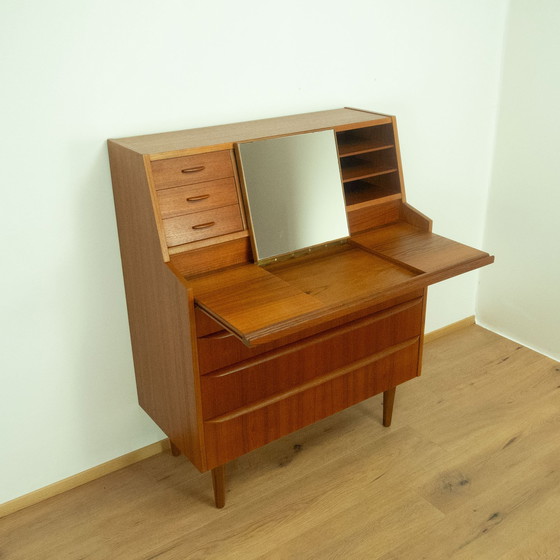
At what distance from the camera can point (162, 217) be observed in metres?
1.93

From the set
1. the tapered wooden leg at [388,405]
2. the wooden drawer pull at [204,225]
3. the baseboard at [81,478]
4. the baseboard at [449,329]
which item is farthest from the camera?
the baseboard at [449,329]

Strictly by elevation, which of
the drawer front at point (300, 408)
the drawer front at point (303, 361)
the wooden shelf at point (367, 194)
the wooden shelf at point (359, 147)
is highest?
the wooden shelf at point (359, 147)

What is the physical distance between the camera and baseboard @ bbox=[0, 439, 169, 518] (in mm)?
2270

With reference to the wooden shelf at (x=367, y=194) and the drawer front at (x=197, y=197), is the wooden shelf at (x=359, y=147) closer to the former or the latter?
the wooden shelf at (x=367, y=194)

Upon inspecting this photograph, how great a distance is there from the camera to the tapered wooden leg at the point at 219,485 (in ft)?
7.18

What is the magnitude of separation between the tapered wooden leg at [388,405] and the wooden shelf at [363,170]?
837 mm

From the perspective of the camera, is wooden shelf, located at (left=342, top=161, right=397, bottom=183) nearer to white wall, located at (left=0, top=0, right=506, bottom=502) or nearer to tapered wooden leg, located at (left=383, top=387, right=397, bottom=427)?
white wall, located at (left=0, top=0, right=506, bottom=502)

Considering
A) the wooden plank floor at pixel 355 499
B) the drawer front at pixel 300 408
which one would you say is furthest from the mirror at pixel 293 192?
the wooden plank floor at pixel 355 499

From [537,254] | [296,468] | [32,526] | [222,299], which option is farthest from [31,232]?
[537,254]

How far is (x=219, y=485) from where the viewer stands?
2221 millimetres

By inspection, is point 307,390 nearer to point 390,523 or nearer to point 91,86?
point 390,523

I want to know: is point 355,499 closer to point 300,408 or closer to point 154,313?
point 300,408

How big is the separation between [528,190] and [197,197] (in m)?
1.77

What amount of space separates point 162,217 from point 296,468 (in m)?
1.10
